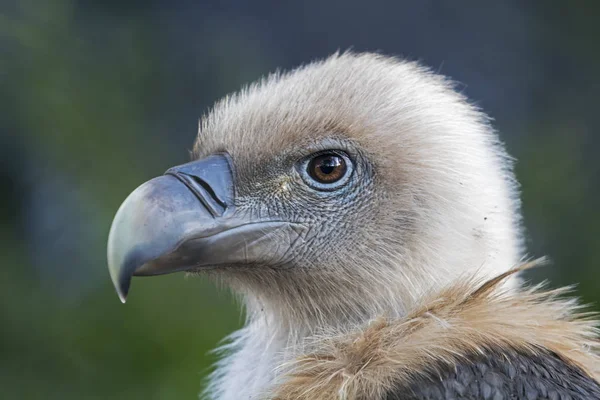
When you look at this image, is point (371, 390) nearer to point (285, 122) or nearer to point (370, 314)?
point (370, 314)

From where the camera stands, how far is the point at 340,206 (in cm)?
235

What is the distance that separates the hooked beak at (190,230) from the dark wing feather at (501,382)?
0.61 metres

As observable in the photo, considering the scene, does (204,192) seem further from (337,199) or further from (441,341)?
(441,341)

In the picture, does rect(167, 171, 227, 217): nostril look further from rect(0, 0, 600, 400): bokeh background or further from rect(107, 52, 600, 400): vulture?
rect(0, 0, 600, 400): bokeh background

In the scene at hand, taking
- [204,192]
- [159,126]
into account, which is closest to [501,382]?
[204,192]

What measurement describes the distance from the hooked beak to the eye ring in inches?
5.6

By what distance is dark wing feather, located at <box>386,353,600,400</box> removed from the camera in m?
1.88

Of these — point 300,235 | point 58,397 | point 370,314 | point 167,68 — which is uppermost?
point 167,68

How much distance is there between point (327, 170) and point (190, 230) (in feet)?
1.47

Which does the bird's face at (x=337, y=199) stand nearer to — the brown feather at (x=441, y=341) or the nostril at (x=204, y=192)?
the nostril at (x=204, y=192)

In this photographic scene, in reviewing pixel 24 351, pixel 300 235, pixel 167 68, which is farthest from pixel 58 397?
pixel 300 235

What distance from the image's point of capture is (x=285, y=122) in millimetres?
2402

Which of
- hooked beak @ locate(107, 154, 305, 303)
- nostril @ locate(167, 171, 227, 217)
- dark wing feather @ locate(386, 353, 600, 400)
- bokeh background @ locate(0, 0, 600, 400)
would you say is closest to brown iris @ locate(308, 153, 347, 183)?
hooked beak @ locate(107, 154, 305, 303)

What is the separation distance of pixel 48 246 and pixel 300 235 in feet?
10.6
